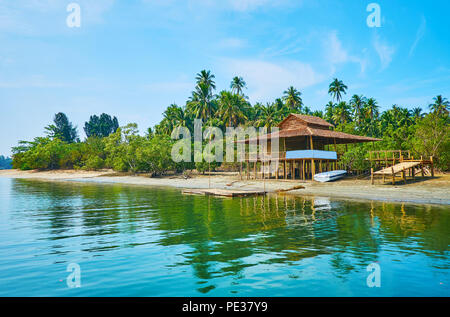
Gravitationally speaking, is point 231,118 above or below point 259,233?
above

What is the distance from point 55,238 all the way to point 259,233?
692 centimetres

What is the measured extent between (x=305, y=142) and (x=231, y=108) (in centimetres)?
2330

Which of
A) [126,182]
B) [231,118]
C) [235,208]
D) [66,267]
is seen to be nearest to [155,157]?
[126,182]

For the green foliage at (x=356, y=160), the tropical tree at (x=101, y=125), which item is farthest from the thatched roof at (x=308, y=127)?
the tropical tree at (x=101, y=125)

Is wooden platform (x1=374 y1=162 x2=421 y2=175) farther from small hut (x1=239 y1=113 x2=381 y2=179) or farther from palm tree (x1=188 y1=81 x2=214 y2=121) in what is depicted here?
palm tree (x1=188 y1=81 x2=214 y2=121)

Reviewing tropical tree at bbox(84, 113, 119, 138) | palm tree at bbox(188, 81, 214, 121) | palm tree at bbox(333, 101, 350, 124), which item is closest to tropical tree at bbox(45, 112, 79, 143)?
tropical tree at bbox(84, 113, 119, 138)

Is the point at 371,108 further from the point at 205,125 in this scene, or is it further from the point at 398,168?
the point at 398,168

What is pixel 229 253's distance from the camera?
8234 millimetres

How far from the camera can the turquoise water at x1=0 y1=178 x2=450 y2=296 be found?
600 centimetres

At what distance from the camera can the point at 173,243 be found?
9.34 metres

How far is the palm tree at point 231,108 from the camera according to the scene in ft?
179

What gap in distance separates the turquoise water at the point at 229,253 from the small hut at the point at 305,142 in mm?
15426

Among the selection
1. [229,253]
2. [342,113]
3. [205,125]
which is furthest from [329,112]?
[229,253]
